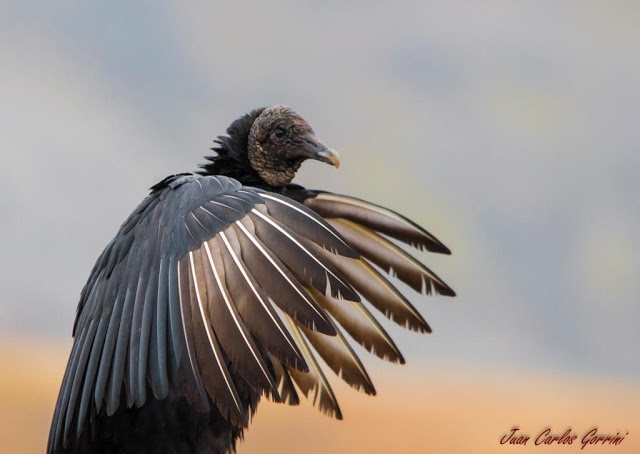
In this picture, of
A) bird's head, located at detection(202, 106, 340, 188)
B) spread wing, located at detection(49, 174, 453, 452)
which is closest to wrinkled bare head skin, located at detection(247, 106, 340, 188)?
bird's head, located at detection(202, 106, 340, 188)

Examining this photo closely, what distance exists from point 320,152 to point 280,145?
0.23 meters

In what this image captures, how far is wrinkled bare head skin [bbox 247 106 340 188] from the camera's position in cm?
560

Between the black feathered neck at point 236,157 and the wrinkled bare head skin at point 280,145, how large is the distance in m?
0.04

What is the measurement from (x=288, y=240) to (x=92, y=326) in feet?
3.22

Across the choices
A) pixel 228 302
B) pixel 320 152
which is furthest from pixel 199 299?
pixel 320 152

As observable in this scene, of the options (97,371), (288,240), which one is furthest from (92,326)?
(288,240)

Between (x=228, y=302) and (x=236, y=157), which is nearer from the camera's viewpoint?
(x=228, y=302)

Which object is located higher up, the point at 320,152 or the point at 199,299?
the point at 320,152

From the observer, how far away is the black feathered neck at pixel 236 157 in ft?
18.2

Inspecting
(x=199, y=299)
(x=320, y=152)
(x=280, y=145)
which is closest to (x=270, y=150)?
(x=280, y=145)

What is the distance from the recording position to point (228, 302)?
399 centimetres

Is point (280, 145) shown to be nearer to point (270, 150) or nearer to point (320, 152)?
point (270, 150)

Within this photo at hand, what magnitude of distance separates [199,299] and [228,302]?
136mm

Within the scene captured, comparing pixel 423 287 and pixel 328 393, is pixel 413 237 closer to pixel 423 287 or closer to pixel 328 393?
pixel 423 287
